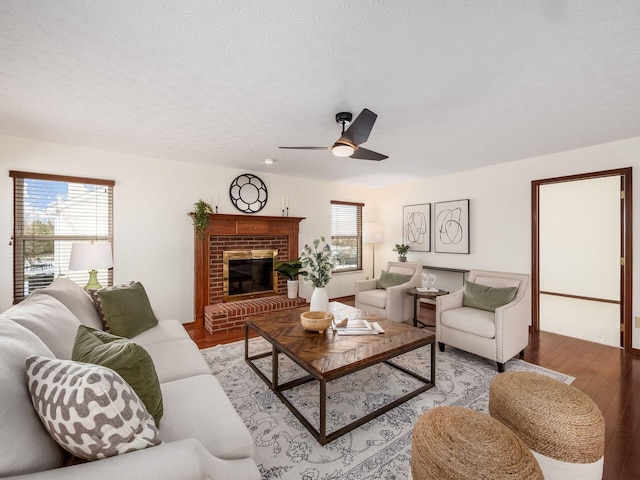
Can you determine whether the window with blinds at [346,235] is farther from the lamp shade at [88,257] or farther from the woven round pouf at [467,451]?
the woven round pouf at [467,451]

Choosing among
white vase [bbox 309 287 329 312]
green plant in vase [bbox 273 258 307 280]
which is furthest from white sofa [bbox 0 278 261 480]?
green plant in vase [bbox 273 258 307 280]

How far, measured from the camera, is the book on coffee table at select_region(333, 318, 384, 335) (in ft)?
7.97

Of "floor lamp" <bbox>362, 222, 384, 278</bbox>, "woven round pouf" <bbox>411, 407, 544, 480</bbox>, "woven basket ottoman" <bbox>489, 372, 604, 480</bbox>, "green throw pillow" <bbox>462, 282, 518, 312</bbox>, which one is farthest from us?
"floor lamp" <bbox>362, 222, 384, 278</bbox>

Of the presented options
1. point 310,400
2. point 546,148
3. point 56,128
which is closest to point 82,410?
point 310,400

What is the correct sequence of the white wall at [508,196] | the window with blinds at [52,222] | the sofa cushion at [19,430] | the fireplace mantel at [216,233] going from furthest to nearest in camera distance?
the fireplace mantel at [216,233]
the white wall at [508,196]
the window with blinds at [52,222]
the sofa cushion at [19,430]

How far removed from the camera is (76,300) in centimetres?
214

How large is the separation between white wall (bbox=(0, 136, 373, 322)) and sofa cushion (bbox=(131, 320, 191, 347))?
155cm

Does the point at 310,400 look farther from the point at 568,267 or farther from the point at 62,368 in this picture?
the point at 568,267

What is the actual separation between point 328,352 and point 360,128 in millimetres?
1680

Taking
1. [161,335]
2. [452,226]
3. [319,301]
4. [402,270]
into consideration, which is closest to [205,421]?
[161,335]

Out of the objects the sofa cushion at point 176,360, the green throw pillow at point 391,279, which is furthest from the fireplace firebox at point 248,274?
the sofa cushion at point 176,360

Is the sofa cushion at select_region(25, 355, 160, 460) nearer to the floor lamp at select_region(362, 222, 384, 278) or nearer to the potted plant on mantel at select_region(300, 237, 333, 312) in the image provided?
the potted plant on mantel at select_region(300, 237, 333, 312)

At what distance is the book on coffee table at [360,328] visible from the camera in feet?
7.97

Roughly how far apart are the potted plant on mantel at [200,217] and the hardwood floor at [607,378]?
1410 millimetres
